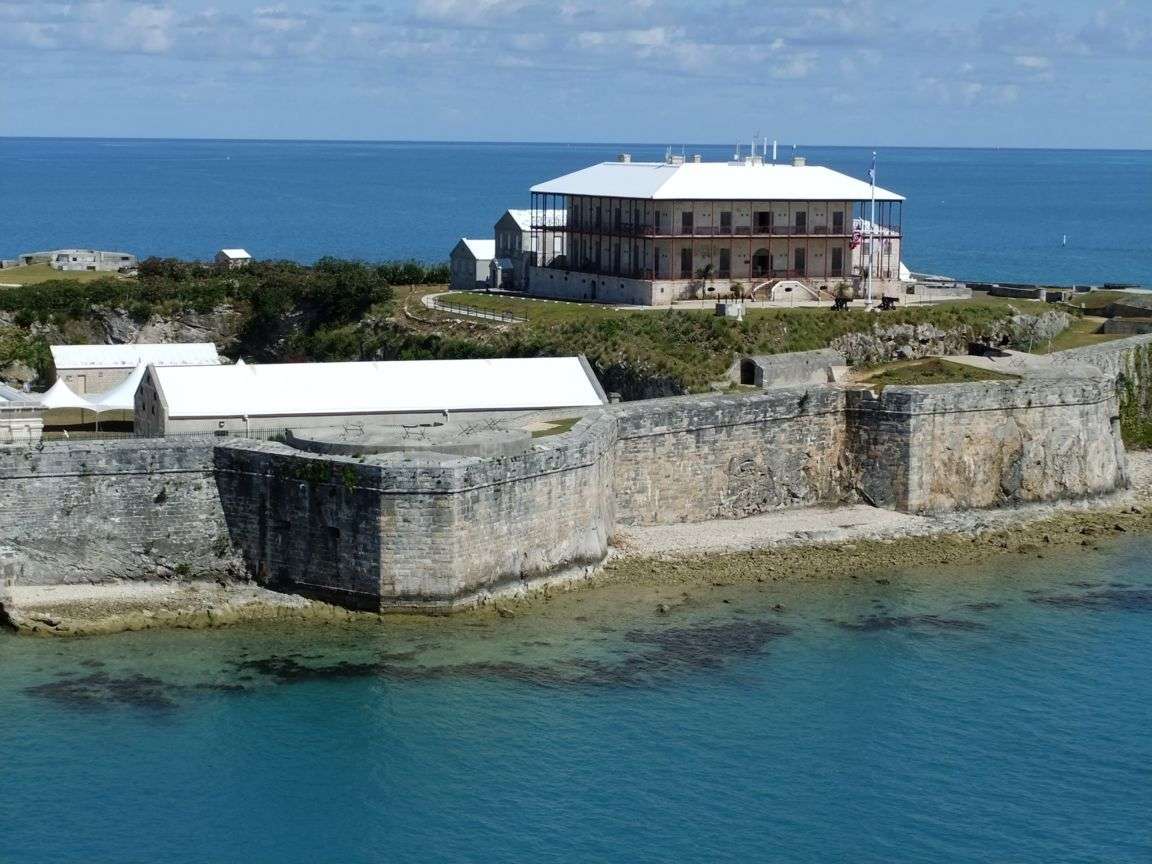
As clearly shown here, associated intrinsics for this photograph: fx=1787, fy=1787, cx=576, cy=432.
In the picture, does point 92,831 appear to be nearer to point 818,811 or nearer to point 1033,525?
point 818,811

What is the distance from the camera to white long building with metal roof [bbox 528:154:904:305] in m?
65.8

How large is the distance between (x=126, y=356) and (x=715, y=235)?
848 inches

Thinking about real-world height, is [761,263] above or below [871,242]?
below

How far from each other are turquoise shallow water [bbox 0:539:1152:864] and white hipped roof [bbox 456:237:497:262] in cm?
3420

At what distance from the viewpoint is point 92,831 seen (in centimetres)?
3012

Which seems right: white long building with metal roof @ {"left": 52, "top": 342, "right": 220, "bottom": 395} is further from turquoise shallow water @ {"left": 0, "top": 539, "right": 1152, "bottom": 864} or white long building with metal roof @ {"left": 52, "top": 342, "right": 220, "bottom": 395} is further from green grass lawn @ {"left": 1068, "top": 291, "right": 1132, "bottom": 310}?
green grass lawn @ {"left": 1068, "top": 291, "right": 1132, "bottom": 310}

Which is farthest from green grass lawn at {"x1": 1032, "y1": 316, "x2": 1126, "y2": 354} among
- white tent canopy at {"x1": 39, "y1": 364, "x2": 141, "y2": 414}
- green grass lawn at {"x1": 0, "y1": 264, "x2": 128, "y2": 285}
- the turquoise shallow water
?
green grass lawn at {"x1": 0, "y1": 264, "x2": 128, "y2": 285}

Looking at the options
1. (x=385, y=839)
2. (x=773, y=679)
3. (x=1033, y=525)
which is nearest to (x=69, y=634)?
(x=385, y=839)

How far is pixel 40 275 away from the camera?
81875 millimetres

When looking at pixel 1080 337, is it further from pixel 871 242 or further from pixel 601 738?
pixel 601 738

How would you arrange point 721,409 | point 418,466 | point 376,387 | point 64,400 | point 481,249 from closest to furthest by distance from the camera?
point 418,466 → point 721,409 → point 376,387 → point 64,400 → point 481,249

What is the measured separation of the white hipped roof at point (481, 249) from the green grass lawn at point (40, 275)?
53.6ft

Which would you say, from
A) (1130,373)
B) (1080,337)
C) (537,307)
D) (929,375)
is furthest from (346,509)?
(1080,337)

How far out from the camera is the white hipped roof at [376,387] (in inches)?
1881
